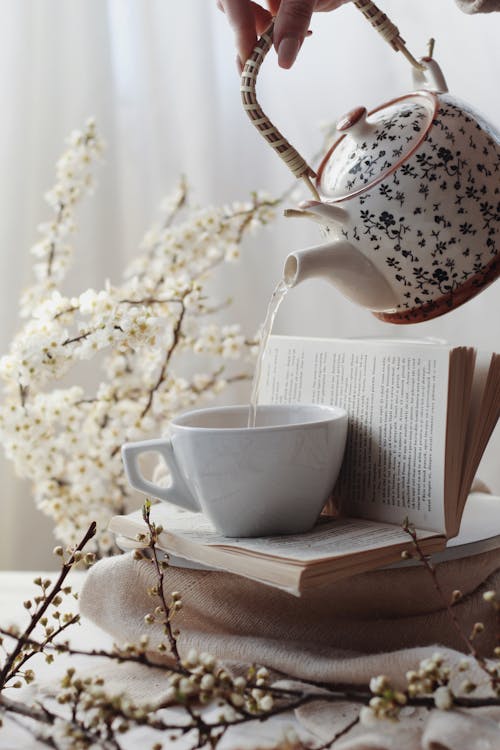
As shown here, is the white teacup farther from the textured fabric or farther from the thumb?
the thumb

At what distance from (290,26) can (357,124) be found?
0.10 m

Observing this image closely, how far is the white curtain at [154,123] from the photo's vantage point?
1.33 m

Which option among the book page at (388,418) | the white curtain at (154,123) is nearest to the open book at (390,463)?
the book page at (388,418)

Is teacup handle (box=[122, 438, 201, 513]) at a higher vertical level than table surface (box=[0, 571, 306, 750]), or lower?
higher

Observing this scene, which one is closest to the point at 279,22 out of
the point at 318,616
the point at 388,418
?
the point at 388,418

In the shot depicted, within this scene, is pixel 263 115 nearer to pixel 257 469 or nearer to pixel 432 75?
pixel 432 75

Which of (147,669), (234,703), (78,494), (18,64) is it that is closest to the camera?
(234,703)

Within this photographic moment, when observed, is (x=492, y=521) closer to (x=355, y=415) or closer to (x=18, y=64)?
(x=355, y=415)

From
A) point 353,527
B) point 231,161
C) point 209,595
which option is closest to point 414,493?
point 353,527

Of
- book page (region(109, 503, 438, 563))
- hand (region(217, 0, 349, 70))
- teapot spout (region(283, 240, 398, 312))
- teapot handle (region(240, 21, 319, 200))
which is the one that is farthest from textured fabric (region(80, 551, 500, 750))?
hand (region(217, 0, 349, 70))

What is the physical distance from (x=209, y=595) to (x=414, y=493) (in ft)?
0.59

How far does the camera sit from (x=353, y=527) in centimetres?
68

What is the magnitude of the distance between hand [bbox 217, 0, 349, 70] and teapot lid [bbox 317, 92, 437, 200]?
78 millimetres

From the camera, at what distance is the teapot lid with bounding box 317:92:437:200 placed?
0.65m
